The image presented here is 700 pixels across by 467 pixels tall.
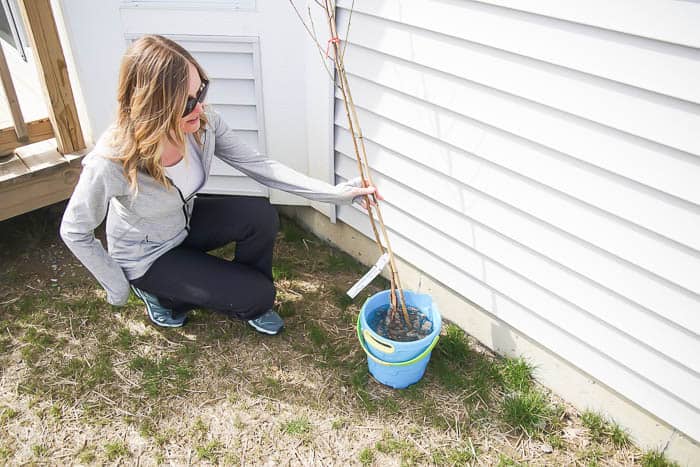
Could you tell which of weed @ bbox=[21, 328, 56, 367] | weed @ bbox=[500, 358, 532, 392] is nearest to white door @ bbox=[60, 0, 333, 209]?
weed @ bbox=[21, 328, 56, 367]

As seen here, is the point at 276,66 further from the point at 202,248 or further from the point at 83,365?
the point at 83,365

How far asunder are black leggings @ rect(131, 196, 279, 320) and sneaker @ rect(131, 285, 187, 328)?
0.03 metres

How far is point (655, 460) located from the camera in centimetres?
226

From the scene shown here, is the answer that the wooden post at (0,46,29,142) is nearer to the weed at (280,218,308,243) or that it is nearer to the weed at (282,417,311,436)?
the weed at (280,218,308,243)

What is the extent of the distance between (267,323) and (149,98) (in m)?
1.24

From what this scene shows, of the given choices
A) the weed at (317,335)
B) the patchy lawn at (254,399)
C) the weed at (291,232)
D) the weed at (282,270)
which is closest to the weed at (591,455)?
the patchy lawn at (254,399)

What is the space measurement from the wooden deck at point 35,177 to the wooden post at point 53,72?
0.28 feet

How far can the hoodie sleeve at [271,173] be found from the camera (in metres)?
2.49

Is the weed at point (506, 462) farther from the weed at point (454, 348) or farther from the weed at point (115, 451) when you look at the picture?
the weed at point (115, 451)

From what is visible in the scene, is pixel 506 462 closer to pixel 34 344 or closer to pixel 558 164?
pixel 558 164

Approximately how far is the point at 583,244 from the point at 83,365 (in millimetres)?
2231

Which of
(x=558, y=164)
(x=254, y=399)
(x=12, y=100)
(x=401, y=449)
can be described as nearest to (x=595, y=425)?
(x=401, y=449)

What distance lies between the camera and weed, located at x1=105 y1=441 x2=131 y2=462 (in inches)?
90.0

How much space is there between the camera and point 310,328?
2.86 m
